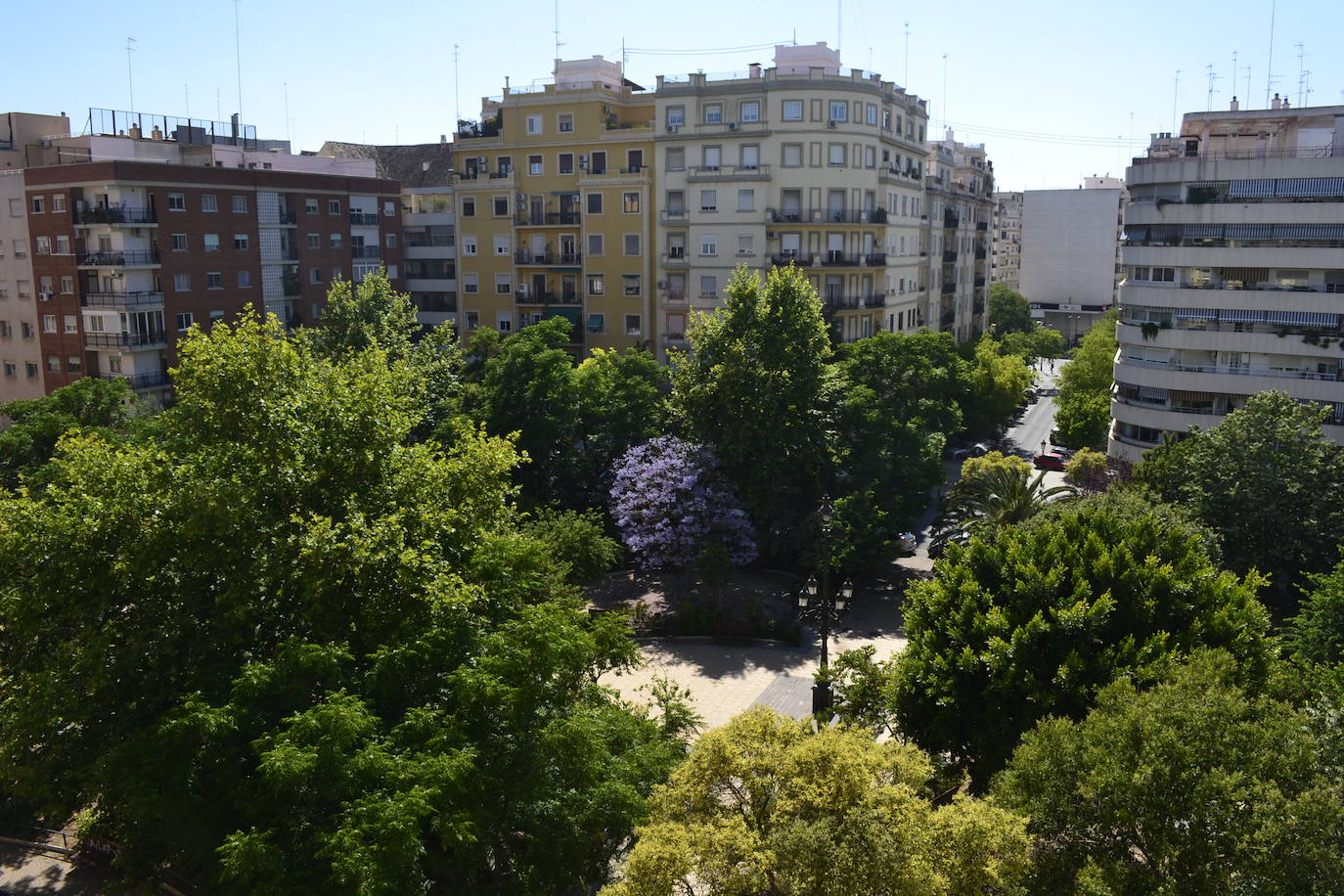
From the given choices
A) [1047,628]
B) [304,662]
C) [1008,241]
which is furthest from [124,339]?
[1008,241]

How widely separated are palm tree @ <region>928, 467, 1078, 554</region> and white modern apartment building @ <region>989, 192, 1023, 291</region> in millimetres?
110544

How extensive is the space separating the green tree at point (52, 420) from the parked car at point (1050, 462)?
162ft

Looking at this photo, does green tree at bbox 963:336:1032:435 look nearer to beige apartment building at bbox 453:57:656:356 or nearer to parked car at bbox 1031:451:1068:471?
parked car at bbox 1031:451:1068:471

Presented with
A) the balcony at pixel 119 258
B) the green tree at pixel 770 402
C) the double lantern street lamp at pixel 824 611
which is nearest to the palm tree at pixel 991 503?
the green tree at pixel 770 402

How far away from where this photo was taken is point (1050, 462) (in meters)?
62.8

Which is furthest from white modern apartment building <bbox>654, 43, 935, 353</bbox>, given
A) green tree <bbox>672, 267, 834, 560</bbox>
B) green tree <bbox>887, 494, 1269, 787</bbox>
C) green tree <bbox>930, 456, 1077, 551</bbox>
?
green tree <bbox>887, 494, 1269, 787</bbox>

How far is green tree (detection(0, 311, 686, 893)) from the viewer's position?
15.9 meters

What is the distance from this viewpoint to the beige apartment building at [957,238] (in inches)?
2741

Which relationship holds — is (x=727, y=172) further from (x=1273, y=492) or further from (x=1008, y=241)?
(x=1008, y=241)

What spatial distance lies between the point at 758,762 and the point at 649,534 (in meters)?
22.5

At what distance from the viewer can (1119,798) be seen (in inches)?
579

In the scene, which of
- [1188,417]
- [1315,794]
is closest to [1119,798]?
[1315,794]

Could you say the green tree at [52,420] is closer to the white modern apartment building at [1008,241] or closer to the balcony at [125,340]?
the balcony at [125,340]

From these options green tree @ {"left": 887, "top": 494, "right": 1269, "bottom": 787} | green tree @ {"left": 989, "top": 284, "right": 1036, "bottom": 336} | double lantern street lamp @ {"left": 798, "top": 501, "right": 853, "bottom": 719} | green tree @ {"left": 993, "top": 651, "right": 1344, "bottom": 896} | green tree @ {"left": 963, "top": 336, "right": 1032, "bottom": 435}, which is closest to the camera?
green tree @ {"left": 993, "top": 651, "right": 1344, "bottom": 896}
